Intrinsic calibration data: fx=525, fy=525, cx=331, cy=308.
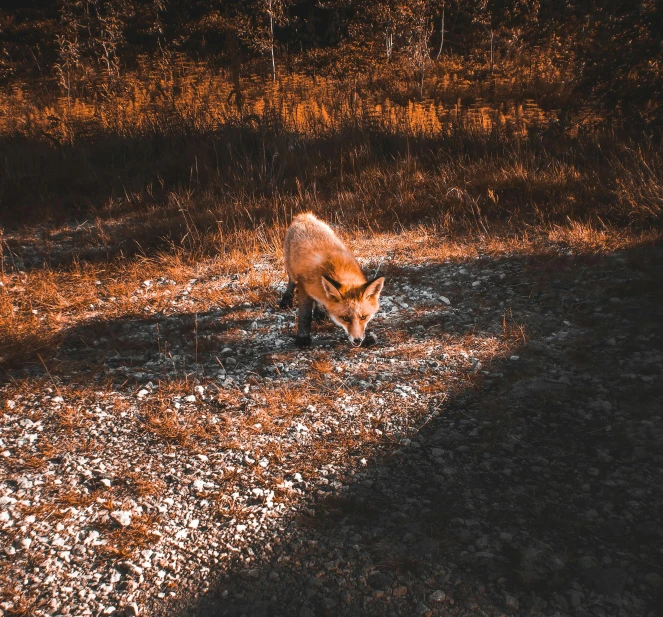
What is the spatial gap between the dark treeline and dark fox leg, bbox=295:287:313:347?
7.16 meters

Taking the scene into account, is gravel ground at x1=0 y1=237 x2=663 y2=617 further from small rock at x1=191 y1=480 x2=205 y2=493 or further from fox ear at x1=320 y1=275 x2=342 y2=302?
fox ear at x1=320 y1=275 x2=342 y2=302

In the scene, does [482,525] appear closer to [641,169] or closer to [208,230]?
[208,230]

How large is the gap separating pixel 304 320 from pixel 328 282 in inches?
31.6

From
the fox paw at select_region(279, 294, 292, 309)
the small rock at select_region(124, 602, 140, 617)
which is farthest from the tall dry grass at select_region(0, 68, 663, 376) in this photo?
the small rock at select_region(124, 602, 140, 617)

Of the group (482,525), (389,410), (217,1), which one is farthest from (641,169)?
(217,1)

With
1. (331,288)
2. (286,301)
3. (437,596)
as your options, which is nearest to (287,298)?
(286,301)

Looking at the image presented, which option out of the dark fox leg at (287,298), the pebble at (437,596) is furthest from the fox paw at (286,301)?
the pebble at (437,596)

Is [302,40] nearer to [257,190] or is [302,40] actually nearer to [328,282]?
[257,190]

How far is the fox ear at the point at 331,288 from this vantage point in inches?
184

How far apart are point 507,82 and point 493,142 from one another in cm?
1245

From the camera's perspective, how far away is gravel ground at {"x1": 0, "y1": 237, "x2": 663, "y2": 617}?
2746 mm

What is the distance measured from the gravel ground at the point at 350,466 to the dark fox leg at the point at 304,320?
141mm

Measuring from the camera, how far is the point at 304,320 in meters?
5.38

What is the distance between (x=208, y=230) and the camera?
8273 millimetres
